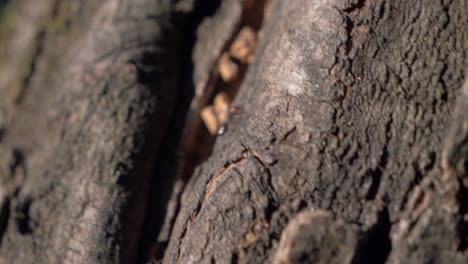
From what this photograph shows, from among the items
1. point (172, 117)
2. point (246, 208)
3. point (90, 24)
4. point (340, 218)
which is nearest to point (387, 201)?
point (340, 218)

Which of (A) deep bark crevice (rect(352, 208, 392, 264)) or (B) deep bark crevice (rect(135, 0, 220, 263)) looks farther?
(B) deep bark crevice (rect(135, 0, 220, 263))

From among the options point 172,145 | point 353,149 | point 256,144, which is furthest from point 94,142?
point 353,149

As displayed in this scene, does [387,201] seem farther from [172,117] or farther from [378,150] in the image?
[172,117]

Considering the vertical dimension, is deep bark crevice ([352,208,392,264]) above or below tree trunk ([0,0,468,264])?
below

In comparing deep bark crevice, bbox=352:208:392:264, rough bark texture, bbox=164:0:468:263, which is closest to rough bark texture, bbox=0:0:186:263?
rough bark texture, bbox=164:0:468:263

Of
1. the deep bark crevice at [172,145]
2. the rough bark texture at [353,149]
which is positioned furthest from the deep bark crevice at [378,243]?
the deep bark crevice at [172,145]

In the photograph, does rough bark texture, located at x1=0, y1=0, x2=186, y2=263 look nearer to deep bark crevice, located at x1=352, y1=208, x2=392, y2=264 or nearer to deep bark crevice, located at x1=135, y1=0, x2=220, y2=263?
deep bark crevice, located at x1=135, y1=0, x2=220, y2=263

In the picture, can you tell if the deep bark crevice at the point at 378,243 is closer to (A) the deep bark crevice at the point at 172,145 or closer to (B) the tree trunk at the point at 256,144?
(B) the tree trunk at the point at 256,144
